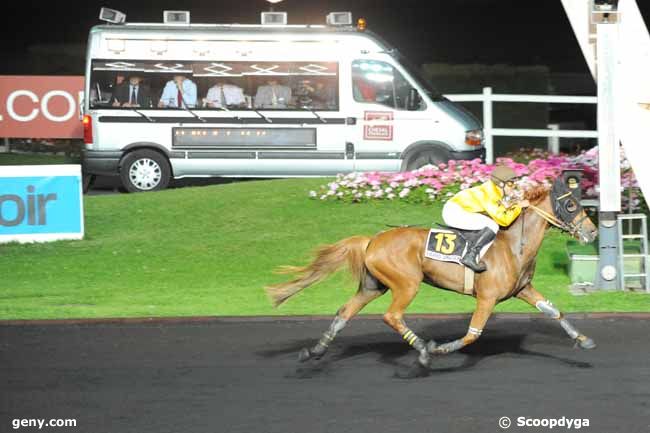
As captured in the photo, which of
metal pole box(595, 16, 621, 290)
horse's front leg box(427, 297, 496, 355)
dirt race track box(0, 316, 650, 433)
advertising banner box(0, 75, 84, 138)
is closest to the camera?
dirt race track box(0, 316, 650, 433)

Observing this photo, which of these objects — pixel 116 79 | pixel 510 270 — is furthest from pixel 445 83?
pixel 510 270

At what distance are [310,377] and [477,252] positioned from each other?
1.75m

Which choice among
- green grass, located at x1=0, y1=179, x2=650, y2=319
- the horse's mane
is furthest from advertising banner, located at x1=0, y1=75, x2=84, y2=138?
the horse's mane

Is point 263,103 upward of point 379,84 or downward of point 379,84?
downward

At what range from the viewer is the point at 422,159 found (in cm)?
1989

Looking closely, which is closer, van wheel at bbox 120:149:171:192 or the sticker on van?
the sticker on van

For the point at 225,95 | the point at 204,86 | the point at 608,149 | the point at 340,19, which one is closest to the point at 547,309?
the point at 608,149

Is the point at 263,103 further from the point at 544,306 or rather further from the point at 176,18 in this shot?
the point at 544,306

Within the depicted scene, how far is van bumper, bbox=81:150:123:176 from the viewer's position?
803 inches

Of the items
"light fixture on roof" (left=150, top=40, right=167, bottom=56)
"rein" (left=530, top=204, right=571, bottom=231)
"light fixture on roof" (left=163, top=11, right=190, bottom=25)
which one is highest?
"light fixture on roof" (left=163, top=11, right=190, bottom=25)

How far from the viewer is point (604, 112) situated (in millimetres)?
13422

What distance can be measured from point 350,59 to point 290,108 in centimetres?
133

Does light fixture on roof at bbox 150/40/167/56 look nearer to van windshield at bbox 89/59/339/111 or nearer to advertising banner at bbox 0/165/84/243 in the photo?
van windshield at bbox 89/59/339/111

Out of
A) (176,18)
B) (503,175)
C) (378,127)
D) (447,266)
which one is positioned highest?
(176,18)
